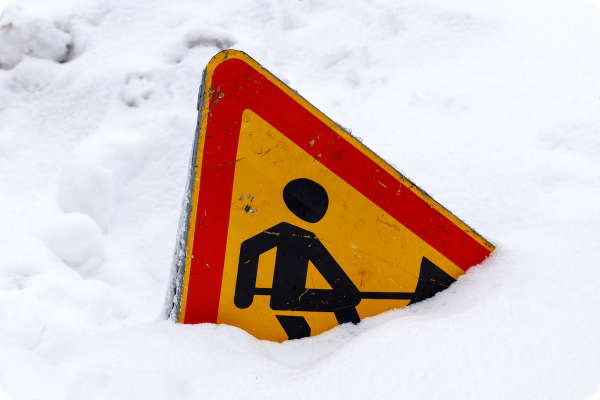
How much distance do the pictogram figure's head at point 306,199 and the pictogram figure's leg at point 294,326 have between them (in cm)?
27

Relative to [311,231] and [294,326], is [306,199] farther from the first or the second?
[294,326]

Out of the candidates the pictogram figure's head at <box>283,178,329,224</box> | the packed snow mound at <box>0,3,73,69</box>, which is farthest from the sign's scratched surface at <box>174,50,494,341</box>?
the packed snow mound at <box>0,3,73,69</box>

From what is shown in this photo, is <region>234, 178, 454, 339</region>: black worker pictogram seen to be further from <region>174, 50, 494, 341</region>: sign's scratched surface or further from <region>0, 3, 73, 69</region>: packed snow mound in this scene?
<region>0, 3, 73, 69</region>: packed snow mound

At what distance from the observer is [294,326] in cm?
112

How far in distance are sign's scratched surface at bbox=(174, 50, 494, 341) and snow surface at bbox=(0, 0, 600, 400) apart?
Result: 68 millimetres

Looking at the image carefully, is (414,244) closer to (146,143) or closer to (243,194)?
(243,194)

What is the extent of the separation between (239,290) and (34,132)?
169cm

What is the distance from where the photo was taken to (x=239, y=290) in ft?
3.54

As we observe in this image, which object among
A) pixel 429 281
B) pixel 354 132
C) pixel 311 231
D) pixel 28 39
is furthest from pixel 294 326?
pixel 28 39

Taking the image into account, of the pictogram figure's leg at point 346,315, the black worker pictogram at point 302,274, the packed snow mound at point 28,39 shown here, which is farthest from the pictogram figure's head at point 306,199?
the packed snow mound at point 28,39

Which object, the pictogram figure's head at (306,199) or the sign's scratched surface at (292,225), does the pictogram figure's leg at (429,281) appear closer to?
the sign's scratched surface at (292,225)

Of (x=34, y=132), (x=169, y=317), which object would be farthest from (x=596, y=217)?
(x=34, y=132)

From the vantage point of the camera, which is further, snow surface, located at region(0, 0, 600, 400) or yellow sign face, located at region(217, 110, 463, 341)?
yellow sign face, located at region(217, 110, 463, 341)

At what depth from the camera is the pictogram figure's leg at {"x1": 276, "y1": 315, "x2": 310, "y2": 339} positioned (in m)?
1.12
